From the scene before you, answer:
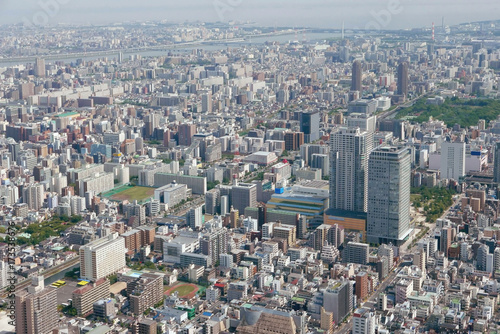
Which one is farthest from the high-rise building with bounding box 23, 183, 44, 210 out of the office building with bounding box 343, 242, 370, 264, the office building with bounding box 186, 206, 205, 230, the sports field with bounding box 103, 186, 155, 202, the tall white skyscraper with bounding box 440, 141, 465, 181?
the tall white skyscraper with bounding box 440, 141, 465, 181

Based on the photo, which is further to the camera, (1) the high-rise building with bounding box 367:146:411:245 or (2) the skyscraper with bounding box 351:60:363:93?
(2) the skyscraper with bounding box 351:60:363:93

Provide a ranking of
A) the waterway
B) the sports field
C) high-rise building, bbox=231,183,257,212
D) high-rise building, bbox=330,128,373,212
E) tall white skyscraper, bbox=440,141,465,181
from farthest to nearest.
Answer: the waterway → tall white skyscraper, bbox=440,141,465,181 → the sports field → high-rise building, bbox=231,183,257,212 → high-rise building, bbox=330,128,373,212

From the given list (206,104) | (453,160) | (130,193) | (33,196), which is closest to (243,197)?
(130,193)

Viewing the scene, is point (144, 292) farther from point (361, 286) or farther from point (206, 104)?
point (206, 104)

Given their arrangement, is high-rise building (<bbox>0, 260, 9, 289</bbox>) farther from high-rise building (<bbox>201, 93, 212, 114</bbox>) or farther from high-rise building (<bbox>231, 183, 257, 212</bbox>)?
high-rise building (<bbox>201, 93, 212, 114</bbox>)

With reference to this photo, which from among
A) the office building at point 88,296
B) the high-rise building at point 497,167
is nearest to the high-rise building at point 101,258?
the office building at point 88,296

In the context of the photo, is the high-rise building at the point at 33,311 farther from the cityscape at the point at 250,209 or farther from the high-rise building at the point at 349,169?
the high-rise building at the point at 349,169
